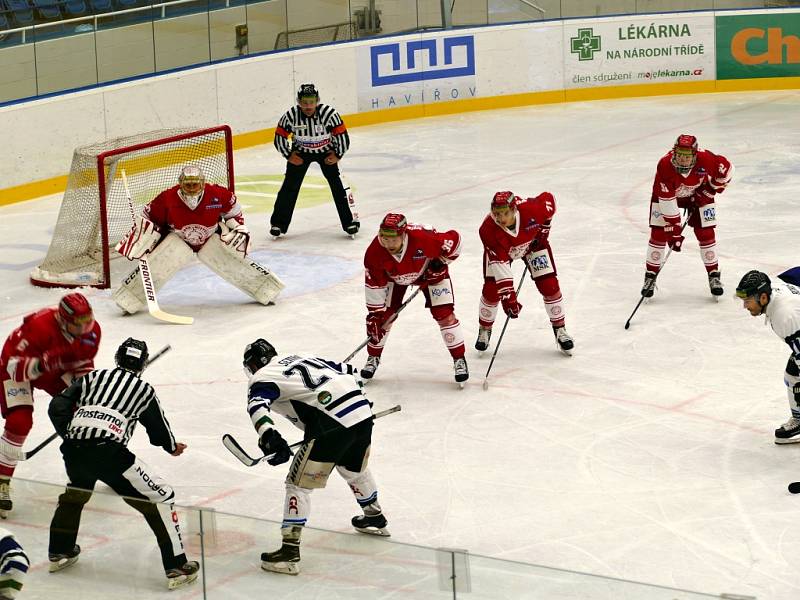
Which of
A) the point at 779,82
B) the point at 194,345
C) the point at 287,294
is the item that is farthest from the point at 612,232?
the point at 779,82

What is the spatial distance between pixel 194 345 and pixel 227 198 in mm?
1092

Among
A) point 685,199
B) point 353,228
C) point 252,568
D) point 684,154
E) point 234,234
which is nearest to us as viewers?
point 252,568

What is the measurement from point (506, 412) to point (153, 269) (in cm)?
313

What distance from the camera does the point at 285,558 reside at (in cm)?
503

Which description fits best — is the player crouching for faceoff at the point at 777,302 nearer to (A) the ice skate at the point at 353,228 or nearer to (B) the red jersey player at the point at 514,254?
(B) the red jersey player at the point at 514,254

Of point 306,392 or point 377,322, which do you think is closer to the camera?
point 306,392

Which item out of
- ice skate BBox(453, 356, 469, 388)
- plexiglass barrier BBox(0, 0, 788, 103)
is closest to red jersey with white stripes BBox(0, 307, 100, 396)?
ice skate BBox(453, 356, 469, 388)

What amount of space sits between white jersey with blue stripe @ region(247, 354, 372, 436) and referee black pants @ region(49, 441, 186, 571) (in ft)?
1.71

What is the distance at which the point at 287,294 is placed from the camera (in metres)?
9.96

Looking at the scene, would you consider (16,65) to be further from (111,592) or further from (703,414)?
(111,592)

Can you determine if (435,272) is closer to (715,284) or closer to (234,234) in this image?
(234,234)

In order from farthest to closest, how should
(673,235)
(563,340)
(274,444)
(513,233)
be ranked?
(673,235) < (563,340) < (513,233) < (274,444)

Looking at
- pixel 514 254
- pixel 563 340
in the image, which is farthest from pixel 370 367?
pixel 563 340

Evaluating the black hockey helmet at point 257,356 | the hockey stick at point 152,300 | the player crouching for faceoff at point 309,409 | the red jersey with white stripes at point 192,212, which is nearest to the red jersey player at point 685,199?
the red jersey with white stripes at point 192,212
